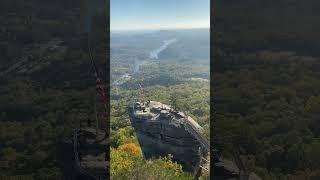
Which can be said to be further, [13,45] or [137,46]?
[137,46]

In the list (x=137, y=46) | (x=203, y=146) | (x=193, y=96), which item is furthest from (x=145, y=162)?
(x=137, y=46)

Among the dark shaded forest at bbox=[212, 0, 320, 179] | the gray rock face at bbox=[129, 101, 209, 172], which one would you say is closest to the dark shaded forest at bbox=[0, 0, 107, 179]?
the dark shaded forest at bbox=[212, 0, 320, 179]

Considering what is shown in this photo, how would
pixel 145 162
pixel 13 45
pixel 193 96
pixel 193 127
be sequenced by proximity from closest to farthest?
pixel 13 45 → pixel 145 162 → pixel 193 127 → pixel 193 96

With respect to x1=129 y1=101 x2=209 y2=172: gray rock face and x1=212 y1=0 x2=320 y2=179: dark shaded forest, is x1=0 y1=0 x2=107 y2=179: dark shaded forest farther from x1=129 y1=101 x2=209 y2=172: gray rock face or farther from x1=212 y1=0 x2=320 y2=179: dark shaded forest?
x1=129 y1=101 x2=209 y2=172: gray rock face

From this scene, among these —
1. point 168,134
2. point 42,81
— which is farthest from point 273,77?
point 42,81

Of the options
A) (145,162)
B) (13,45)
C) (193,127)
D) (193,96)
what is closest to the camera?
(13,45)

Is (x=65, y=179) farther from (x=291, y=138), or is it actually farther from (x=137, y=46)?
(x=137, y=46)
